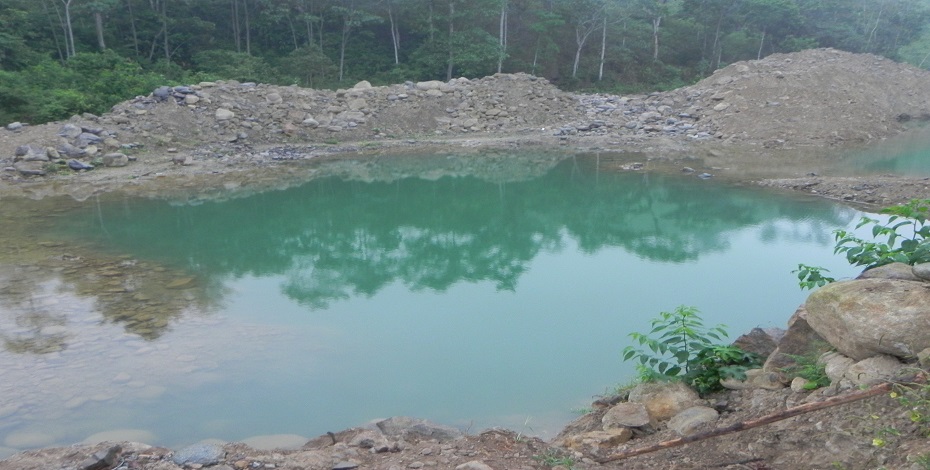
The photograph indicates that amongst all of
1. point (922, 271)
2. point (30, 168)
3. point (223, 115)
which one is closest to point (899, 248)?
point (922, 271)

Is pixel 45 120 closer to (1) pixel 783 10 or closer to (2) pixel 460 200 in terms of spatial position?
(2) pixel 460 200

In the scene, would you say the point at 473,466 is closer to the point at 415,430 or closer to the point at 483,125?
the point at 415,430

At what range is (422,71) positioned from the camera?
85.5 ft

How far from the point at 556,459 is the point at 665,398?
1042 mm

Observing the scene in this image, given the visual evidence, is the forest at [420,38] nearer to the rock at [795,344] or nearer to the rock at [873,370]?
the rock at [795,344]

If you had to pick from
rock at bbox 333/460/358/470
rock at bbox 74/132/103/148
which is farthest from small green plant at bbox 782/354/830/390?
rock at bbox 74/132/103/148

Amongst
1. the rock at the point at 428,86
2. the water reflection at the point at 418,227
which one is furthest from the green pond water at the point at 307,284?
the rock at the point at 428,86

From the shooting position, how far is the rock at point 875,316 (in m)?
Answer: 3.39

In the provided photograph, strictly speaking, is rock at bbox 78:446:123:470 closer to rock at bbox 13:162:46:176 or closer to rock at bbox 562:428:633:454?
rock at bbox 562:428:633:454

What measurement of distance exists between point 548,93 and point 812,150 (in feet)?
24.5

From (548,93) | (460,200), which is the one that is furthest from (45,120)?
(548,93)

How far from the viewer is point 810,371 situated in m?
3.88

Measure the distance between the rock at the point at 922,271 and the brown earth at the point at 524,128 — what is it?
8.47m

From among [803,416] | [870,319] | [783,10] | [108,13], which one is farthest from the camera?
[783,10]
